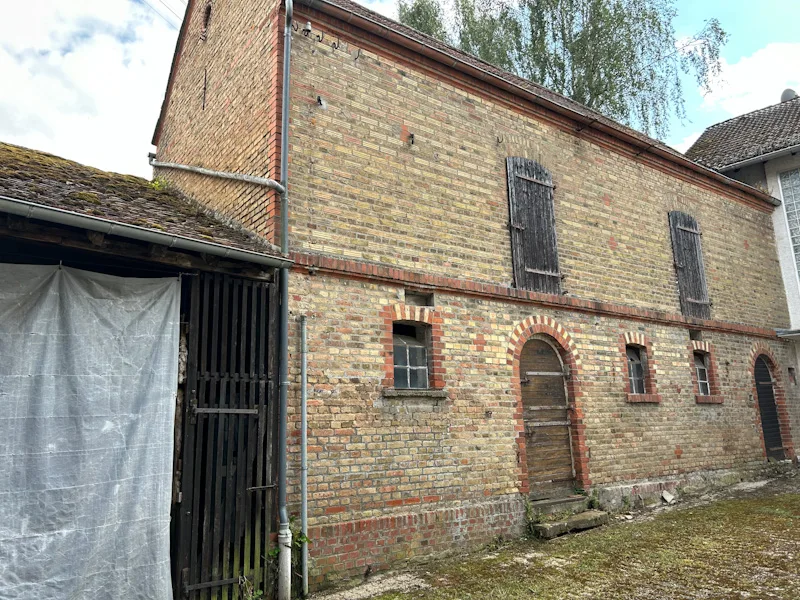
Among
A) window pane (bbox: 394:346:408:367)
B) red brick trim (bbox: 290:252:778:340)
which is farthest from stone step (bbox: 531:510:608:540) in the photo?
red brick trim (bbox: 290:252:778:340)

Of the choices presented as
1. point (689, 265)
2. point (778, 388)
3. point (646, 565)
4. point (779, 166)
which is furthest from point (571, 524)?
point (779, 166)

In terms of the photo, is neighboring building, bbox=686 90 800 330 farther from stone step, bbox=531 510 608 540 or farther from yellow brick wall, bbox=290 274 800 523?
stone step, bbox=531 510 608 540

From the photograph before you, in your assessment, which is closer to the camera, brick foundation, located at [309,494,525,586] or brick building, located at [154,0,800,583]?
brick foundation, located at [309,494,525,586]

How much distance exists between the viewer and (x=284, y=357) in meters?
6.05

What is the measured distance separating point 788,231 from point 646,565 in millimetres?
11459

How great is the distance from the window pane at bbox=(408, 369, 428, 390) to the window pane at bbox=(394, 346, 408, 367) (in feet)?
0.50

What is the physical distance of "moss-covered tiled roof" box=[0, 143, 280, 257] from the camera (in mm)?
5227

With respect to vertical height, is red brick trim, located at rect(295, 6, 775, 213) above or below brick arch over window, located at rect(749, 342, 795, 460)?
above

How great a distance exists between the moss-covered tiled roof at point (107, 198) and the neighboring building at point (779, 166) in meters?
13.2

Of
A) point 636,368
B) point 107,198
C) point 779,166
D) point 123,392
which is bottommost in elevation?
point 123,392

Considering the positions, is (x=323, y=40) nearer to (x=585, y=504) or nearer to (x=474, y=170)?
(x=474, y=170)

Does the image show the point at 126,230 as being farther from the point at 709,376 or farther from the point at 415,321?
the point at 709,376

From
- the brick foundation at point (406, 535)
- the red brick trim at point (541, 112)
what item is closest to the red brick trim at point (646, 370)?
the brick foundation at point (406, 535)

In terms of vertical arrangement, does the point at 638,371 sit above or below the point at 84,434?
above
